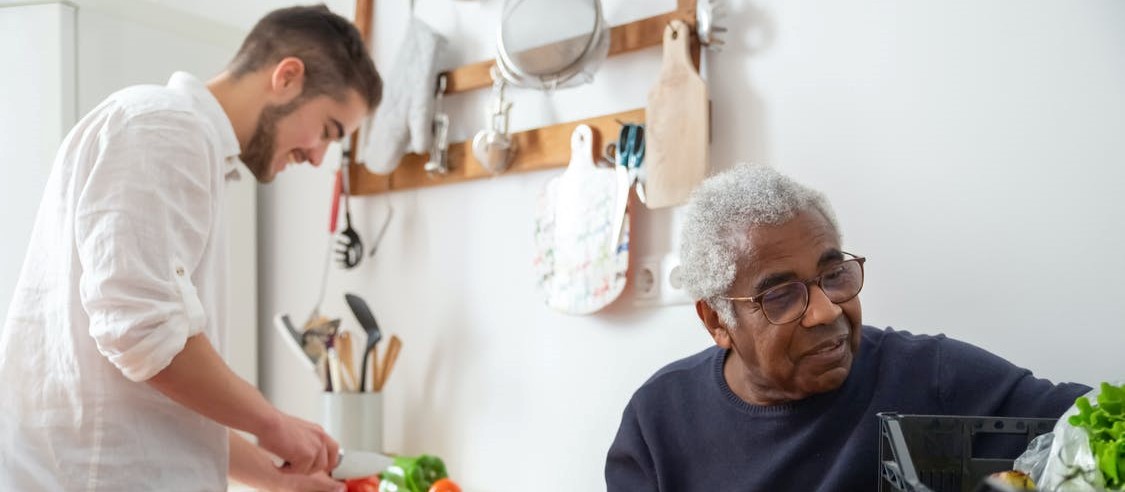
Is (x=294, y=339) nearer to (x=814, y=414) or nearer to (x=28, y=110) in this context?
(x=28, y=110)

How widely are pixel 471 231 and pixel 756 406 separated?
0.76 meters

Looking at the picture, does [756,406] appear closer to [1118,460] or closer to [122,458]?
[1118,460]

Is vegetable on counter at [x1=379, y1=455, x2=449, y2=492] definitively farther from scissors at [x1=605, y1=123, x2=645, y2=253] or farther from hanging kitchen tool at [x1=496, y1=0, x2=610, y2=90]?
hanging kitchen tool at [x1=496, y1=0, x2=610, y2=90]

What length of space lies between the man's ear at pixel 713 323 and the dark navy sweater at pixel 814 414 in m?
0.06

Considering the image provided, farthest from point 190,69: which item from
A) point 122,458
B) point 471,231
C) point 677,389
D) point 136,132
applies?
point 677,389

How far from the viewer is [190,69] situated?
2041mm

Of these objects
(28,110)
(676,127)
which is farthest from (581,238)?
(28,110)

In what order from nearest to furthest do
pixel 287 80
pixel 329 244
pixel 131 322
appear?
pixel 131 322
pixel 287 80
pixel 329 244

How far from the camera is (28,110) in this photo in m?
1.80

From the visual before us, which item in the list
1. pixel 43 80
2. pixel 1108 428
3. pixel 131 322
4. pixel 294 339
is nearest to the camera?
pixel 1108 428

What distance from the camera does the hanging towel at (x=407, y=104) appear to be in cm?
182

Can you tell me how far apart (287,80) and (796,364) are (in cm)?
82

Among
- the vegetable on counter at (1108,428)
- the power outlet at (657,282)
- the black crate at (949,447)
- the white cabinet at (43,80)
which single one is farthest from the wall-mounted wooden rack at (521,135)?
the vegetable on counter at (1108,428)

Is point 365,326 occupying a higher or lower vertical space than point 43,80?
lower
